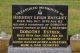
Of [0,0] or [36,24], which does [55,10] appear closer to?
[36,24]

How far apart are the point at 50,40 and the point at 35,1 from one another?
8.41 feet

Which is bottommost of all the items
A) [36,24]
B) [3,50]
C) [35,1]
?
[3,50]

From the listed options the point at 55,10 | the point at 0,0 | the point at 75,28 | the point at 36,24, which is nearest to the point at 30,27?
the point at 36,24

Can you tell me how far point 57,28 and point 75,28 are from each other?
176 cm

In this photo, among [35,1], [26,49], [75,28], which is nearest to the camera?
[26,49]

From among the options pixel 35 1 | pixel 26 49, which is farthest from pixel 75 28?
pixel 26 49

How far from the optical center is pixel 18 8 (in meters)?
8.09

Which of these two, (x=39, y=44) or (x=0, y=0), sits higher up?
(x=0, y=0)

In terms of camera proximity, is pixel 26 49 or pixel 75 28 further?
pixel 75 28

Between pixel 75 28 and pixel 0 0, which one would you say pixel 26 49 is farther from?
pixel 0 0

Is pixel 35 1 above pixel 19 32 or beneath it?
above

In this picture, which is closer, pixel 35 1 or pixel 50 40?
pixel 50 40

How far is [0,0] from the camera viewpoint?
10.6 metres

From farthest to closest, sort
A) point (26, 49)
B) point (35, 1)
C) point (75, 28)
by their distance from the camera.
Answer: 1. point (35, 1)
2. point (75, 28)
3. point (26, 49)
